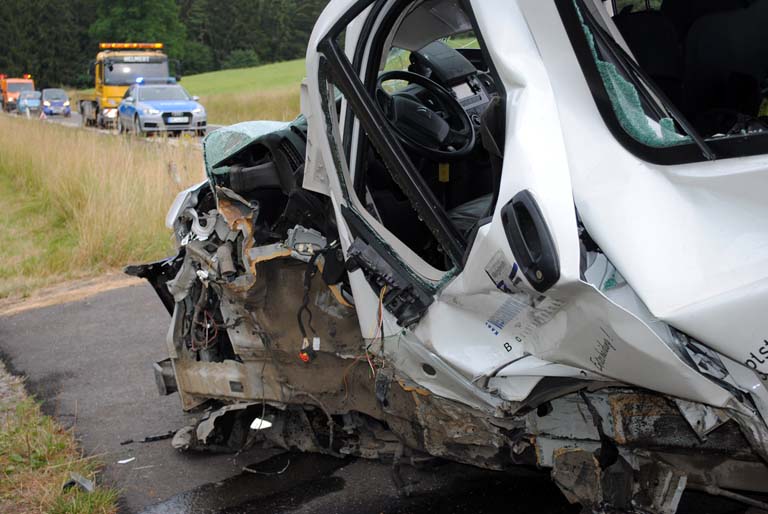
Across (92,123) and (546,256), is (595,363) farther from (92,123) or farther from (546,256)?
(92,123)

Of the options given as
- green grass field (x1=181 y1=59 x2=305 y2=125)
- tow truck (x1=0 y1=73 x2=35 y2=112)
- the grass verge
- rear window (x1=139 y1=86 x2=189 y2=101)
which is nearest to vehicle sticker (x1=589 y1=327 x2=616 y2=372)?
the grass verge

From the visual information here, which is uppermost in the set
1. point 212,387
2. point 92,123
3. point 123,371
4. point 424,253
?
point 424,253

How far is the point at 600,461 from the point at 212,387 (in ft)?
6.25

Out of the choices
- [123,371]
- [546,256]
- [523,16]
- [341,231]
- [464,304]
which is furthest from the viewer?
[123,371]

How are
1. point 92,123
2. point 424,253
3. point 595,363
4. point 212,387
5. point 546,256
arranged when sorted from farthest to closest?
point 92,123, point 212,387, point 424,253, point 595,363, point 546,256

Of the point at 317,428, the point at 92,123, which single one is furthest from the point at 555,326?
the point at 92,123

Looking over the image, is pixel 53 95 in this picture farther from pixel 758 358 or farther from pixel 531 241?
pixel 758 358

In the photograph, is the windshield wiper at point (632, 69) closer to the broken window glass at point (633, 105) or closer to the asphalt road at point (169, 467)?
the broken window glass at point (633, 105)

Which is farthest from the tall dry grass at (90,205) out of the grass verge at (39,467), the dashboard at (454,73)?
the dashboard at (454,73)

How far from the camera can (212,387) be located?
3.84 m

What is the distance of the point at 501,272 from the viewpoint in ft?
7.54

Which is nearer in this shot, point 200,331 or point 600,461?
point 600,461

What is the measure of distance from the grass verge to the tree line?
6147 centimetres

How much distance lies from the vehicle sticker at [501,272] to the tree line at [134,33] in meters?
63.5
